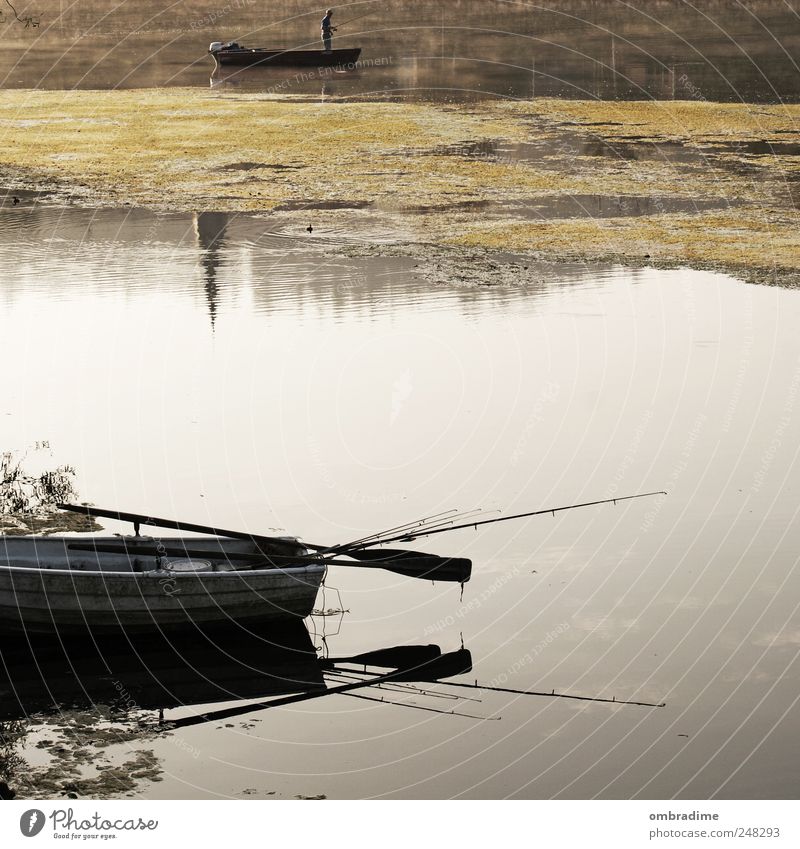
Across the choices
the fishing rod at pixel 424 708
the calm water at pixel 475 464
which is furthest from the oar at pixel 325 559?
the fishing rod at pixel 424 708

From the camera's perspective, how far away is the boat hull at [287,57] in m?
73.1

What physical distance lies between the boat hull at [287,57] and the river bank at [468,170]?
10080 mm

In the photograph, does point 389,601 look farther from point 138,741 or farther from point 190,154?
point 190,154

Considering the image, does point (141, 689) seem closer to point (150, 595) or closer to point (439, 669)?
point (150, 595)

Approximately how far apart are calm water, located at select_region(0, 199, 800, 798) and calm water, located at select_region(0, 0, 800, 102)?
108 ft

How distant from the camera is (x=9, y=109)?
6125cm

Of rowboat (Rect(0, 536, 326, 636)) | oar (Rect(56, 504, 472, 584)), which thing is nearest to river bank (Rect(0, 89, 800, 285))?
oar (Rect(56, 504, 472, 584))

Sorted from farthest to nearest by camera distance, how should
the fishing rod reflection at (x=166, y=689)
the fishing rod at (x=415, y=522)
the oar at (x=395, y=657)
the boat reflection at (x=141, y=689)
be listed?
the fishing rod at (x=415, y=522)
the oar at (x=395, y=657)
the fishing rod reflection at (x=166, y=689)
the boat reflection at (x=141, y=689)

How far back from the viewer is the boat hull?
73.1 m

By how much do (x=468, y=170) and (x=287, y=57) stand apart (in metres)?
33.1

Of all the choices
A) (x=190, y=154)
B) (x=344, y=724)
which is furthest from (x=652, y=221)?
(x=344, y=724)

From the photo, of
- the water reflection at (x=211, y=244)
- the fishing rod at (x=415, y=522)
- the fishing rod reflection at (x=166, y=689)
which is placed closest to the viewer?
the fishing rod reflection at (x=166, y=689)

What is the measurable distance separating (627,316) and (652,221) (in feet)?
29.8

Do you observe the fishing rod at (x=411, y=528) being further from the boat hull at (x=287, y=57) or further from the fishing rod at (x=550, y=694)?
the boat hull at (x=287, y=57)
